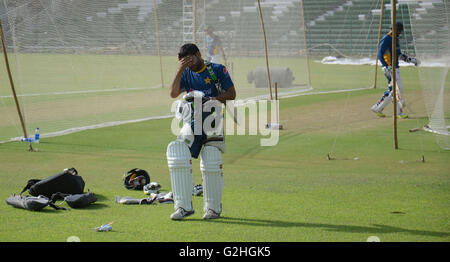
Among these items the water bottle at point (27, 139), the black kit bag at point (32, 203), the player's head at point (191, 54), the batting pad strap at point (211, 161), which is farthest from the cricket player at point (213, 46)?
the batting pad strap at point (211, 161)

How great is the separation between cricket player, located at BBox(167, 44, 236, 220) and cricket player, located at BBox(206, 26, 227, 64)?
11554 millimetres

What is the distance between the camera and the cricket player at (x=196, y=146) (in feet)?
21.0

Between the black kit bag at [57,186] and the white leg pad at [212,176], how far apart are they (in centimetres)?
201

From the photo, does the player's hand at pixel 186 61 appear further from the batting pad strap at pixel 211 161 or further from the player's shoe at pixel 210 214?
the player's shoe at pixel 210 214

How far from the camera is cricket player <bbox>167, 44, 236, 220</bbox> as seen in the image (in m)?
6.39

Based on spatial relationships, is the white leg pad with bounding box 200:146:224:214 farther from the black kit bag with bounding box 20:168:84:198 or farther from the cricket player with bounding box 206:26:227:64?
the cricket player with bounding box 206:26:227:64

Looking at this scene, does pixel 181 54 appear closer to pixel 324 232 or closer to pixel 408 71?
pixel 324 232

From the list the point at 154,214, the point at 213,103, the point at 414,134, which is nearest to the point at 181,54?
the point at 213,103

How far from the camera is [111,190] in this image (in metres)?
8.20

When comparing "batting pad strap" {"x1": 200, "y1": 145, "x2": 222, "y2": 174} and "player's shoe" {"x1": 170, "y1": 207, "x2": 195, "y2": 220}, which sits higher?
"batting pad strap" {"x1": 200, "y1": 145, "x2": 222, "y2": 174}

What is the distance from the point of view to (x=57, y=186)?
7.54 metres

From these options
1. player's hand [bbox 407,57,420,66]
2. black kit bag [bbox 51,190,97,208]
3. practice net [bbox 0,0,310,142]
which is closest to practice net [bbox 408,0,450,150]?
player's hand [bbox 407,57,420,66]
